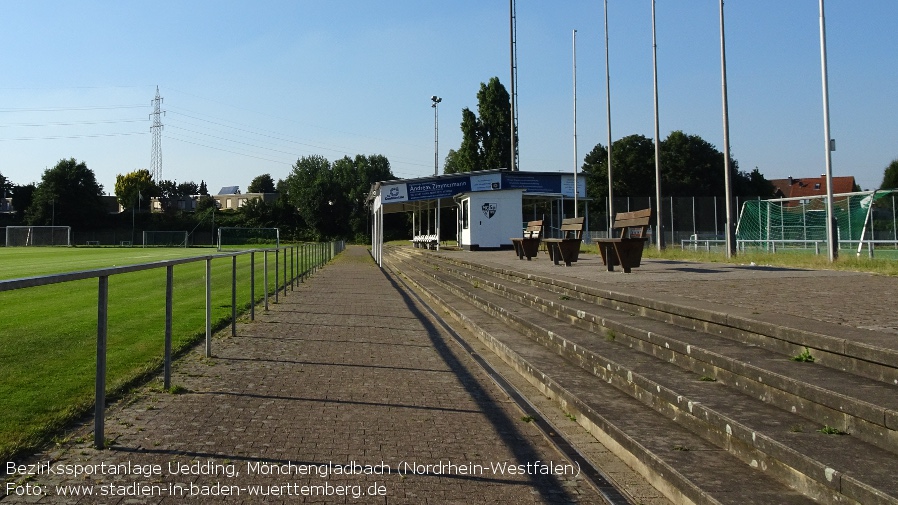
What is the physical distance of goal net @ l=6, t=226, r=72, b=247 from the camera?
66625 mm

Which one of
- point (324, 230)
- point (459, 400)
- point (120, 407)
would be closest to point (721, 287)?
point (459, 400)

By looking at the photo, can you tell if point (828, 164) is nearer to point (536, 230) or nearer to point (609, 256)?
point (609, 256)

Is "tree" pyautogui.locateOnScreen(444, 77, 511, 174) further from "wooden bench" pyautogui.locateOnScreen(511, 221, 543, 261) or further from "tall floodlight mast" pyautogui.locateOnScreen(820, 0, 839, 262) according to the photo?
"tall floodlight mast" pyautogui.locateOnScreen(820, 0, 839, 262)

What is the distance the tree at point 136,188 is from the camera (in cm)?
10331

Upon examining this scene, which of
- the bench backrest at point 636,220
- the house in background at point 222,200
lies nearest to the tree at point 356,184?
the house in background at point 222,200

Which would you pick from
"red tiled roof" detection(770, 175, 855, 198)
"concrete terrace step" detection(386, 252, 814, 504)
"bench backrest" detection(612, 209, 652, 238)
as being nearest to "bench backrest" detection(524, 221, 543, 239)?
"bench backrest" detection(612, 209, 652, 238)

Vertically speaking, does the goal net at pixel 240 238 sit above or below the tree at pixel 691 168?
below

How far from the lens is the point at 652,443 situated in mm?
4191

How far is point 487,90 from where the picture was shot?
62.2 meters

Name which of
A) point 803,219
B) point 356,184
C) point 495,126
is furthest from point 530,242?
point 356,184

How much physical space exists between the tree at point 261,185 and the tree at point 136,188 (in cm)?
3464

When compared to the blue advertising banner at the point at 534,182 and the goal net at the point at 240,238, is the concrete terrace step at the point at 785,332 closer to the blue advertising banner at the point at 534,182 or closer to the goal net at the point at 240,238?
the blue advertising banner at the point at 534,182

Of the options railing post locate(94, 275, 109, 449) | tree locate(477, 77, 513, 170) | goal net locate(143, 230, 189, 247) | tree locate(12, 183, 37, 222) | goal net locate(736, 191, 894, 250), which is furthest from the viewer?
tree locate(12, 183, 37, 222)

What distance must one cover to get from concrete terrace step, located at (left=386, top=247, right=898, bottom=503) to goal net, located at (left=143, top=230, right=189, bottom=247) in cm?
7009
